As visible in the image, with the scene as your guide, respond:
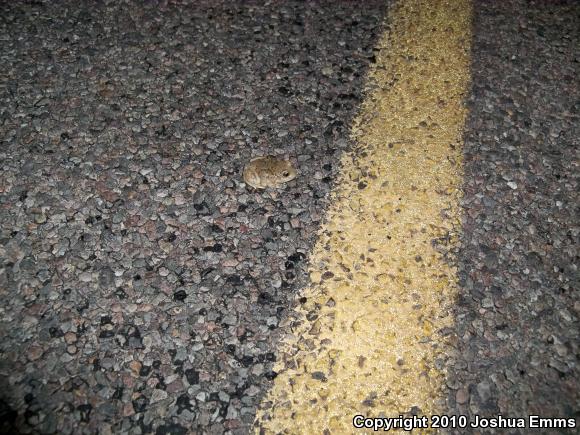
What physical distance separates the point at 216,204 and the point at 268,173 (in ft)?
0.82

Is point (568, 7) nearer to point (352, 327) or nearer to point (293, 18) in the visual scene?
point (293, 18)

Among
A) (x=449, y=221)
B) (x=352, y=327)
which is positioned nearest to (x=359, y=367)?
(x=352, y=327)

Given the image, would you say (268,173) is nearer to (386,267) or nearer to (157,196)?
(157,196)

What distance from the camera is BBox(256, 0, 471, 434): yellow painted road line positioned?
151 cm

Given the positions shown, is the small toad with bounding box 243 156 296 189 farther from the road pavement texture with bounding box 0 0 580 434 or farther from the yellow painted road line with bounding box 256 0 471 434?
the yellow painted road line with bounding box 256 0 471 434

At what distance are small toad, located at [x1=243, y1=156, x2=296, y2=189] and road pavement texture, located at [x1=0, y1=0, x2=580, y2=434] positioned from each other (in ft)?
0.12

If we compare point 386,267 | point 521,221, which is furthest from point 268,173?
point 521,221

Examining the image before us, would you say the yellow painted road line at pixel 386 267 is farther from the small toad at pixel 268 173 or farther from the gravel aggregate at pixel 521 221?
the small toad at pixel 268 173

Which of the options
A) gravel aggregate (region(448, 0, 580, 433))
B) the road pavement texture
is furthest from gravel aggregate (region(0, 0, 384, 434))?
gravel aggregate (region(448, 0, 580, 433))

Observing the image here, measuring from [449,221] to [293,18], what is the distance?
1.41m

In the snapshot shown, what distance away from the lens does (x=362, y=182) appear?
1988 millimetres

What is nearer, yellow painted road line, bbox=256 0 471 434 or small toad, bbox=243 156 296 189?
yellow painted road line, bbox=256 0 471 434

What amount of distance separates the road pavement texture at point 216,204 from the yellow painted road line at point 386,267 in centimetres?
5

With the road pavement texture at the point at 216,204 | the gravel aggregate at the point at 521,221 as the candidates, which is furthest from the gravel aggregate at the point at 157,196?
the gravel aggregate at the point at 521,221
